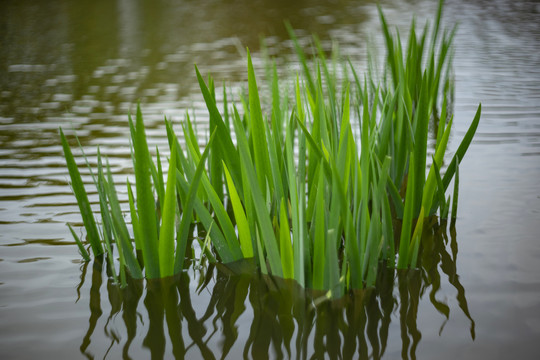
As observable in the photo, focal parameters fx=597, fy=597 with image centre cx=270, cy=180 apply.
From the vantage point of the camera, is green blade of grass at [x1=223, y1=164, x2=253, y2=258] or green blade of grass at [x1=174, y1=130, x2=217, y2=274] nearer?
green blade of grass at [x1=174, y1=130, x2=217, y2=274]

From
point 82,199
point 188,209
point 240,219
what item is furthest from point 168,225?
point 82,199

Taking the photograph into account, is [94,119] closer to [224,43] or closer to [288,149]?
[288,149]

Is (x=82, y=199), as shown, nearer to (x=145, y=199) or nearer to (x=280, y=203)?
(x=145, y=199)

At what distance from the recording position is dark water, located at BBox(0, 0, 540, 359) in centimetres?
118

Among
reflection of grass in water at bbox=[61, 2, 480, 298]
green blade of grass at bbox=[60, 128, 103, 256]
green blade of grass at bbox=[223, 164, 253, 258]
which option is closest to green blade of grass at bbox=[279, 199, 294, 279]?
reflection of grass in water at bbox=[61, 2, 480, 298]

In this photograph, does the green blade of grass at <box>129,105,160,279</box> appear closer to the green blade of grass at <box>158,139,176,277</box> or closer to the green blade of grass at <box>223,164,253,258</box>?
the green blade of grass at <box>158,139,176,277</box>

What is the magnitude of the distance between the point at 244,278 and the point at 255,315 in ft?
0.52

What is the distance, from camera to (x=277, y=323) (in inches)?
48.8

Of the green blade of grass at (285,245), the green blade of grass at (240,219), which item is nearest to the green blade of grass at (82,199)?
the green blade of grass at (240,219)

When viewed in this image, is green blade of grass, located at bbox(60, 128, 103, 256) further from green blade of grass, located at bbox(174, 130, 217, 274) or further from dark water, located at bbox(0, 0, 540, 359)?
green blade of grass, located at bbox(174, 130, 217, 274)

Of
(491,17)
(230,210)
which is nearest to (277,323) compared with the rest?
(230,210)

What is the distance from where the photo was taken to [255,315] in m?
1.28

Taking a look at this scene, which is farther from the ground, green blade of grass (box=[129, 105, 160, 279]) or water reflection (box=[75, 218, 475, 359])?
green blade of grass (box=[129, 105, 160, 279])

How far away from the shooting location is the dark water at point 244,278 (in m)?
1.18
